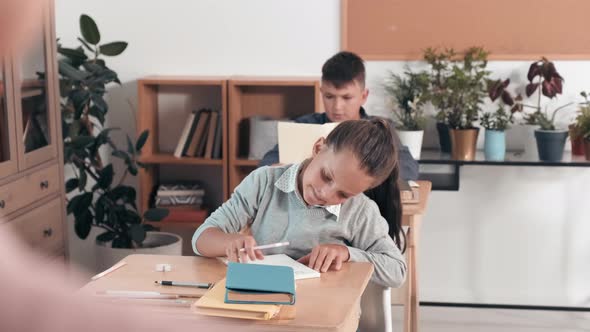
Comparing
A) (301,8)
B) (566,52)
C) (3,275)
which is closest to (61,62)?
(301,8)

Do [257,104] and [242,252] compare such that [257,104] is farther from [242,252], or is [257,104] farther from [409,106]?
[242,252]

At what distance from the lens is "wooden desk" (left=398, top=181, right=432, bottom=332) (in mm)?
2996

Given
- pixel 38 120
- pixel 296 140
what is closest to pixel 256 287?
pixel 296 140

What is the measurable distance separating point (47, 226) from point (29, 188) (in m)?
0.25

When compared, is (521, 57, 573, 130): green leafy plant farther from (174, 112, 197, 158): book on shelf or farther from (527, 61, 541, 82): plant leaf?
(174, 112, 197, 158): book on shelf

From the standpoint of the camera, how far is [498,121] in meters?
4.02

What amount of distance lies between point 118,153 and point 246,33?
95 cm

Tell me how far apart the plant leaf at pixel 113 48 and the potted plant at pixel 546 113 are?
201cm

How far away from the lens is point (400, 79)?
422cm

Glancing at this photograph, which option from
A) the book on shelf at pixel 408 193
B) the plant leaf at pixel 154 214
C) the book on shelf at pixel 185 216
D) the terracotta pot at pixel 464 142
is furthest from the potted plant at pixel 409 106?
the plant leaf at pixel 154 214

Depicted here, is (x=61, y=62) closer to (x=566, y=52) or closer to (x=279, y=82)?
(x=279, y=82)

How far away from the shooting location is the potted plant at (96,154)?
3.93 meters

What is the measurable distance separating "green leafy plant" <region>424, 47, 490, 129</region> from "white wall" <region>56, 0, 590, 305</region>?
0.14 metres

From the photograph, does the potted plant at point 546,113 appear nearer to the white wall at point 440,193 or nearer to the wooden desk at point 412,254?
the white wall at point 440,193
